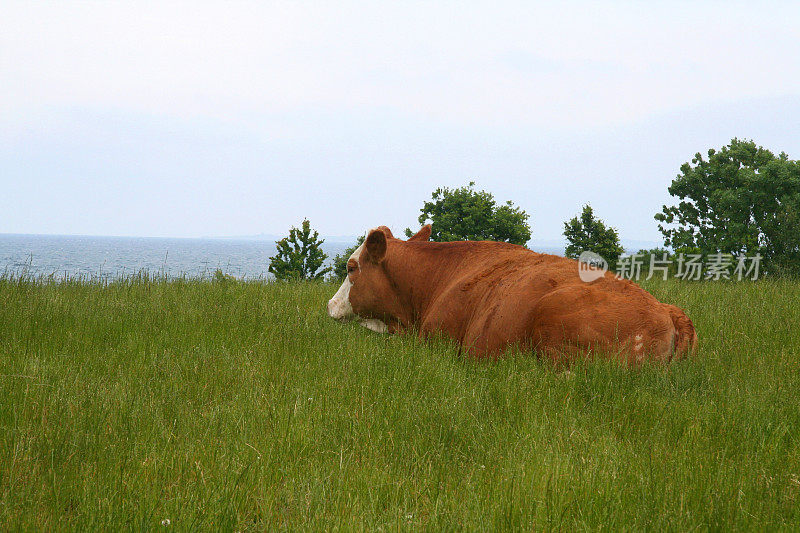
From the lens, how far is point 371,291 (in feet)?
23.6

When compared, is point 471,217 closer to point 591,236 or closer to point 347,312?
point 591,236

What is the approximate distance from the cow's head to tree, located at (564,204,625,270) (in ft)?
61.5

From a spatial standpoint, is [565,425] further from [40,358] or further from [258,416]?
[40,358]

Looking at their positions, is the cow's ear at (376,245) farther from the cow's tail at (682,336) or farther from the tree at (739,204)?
the tree at (739,204)

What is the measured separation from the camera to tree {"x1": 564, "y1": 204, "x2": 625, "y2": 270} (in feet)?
81.1

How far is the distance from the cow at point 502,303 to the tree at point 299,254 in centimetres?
1757

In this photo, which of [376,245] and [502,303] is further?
[376,245]

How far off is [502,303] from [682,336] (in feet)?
5.42

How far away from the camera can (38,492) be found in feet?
9.31

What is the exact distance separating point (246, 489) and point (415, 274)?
450 cm

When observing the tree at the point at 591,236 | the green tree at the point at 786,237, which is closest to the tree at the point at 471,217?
the tree at the point at 591,236

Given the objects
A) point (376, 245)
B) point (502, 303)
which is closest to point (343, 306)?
point (376, 245)

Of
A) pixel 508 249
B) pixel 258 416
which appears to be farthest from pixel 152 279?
pixel 258 416

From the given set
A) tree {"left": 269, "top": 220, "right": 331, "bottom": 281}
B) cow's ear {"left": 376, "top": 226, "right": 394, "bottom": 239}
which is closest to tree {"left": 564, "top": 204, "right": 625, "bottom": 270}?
tree {"left": 269, "top": 220, "right": 331, "bottom": 281}
